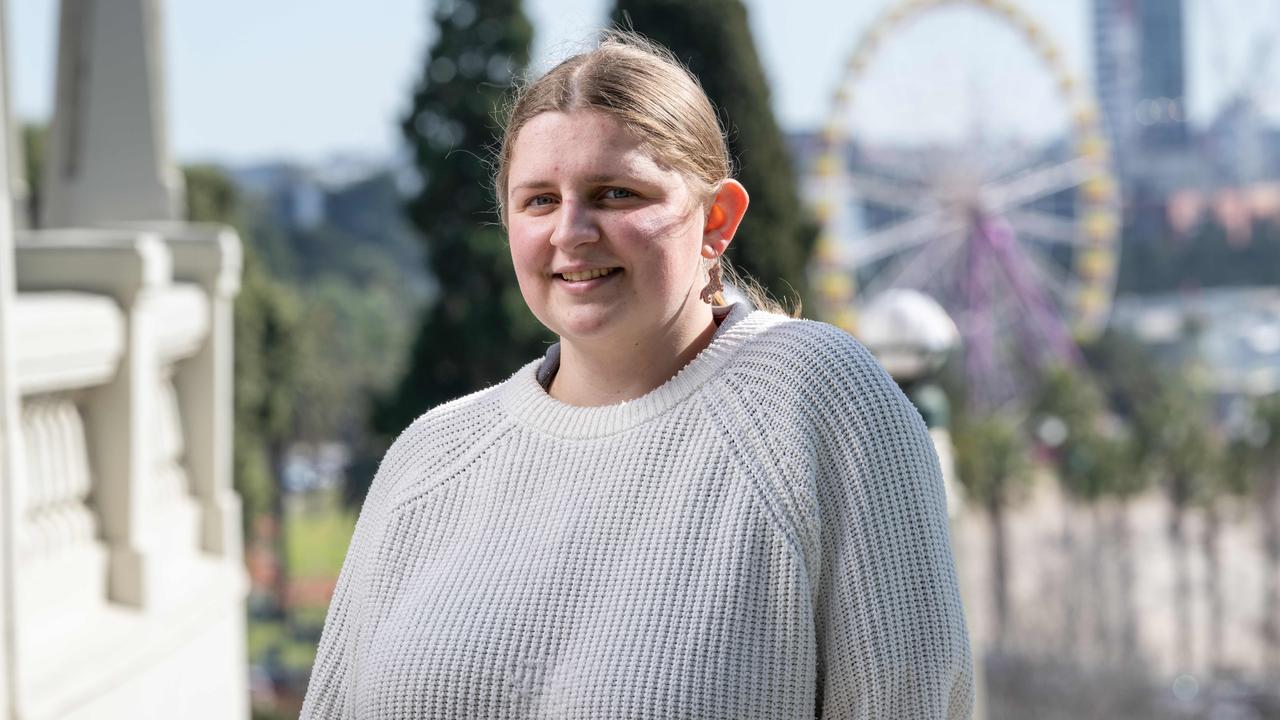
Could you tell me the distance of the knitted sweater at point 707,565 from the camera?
129cm

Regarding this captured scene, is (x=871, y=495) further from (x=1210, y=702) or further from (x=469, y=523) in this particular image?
(x=1210, y=702)

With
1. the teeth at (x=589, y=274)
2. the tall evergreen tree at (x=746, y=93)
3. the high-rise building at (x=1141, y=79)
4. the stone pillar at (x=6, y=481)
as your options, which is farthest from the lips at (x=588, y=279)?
the high-rise building at (x=1141, y=79)

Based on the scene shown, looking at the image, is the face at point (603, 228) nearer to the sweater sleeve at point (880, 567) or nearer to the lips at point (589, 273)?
the lips at point (589, 273)

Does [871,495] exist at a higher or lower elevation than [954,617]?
higher

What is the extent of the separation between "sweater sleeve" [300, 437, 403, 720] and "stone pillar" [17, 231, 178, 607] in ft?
8.69

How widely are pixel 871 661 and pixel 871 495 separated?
0.13m

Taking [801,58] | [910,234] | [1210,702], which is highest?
[801,58]

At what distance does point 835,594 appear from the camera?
1303mm

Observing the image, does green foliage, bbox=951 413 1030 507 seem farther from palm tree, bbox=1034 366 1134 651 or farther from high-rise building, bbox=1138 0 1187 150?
high-rise building, bbox=1138 0 1187 150

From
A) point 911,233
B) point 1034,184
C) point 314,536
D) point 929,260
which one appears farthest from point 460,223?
point 314,536

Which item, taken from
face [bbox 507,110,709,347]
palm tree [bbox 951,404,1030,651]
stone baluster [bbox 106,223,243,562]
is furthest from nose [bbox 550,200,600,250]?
palm tree [bbox 951,404,1030,651]

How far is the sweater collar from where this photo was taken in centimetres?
140

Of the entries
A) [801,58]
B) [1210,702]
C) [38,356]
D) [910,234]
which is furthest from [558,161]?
[801,58]

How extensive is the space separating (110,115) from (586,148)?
440cm
